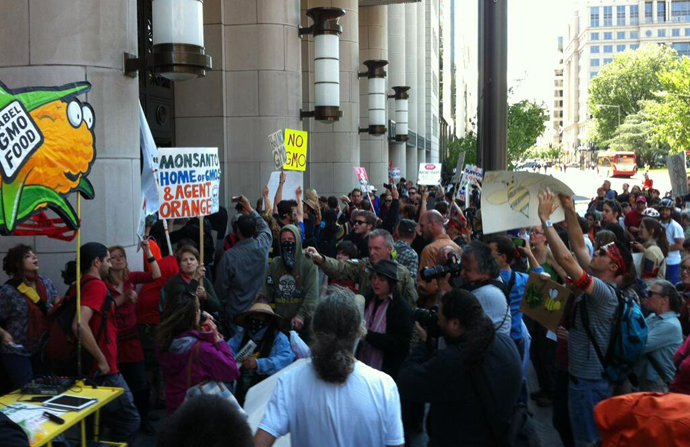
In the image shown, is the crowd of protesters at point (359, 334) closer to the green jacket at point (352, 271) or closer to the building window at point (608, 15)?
the green jacket at point (352, 271)

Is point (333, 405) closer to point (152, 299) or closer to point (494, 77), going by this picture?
point (152, 299)

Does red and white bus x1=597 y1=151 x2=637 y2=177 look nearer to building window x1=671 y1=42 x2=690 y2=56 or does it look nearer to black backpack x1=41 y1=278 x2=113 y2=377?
black backpack x1=41 y1=278 x2=113 y2=377

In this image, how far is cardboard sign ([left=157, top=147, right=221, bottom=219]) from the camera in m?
7.52

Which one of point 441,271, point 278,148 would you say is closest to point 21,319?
point 441,271

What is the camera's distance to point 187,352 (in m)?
4.61

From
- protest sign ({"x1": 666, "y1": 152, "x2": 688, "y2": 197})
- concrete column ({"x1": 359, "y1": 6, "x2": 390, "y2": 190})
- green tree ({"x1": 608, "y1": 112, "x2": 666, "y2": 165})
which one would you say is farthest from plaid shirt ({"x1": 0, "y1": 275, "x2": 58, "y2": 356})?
green tree ({"x1": 608, "y1": 112, "x2": 666, "y2": 165})

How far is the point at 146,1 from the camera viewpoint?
11906 mm

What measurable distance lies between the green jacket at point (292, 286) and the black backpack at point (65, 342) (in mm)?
1606

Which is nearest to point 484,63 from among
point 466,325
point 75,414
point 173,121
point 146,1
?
point 466,325

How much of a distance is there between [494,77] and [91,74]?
13.1ft

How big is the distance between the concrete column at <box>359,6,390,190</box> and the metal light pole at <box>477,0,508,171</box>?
A: 1826cm

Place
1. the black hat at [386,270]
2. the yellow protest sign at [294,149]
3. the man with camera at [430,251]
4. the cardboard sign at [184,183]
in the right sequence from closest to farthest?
the black hat at [386,270] < the man with camera at [430,251] < the cardboard sign at [184,183] < the yellow protest sign at [294,149]

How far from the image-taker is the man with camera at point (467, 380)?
378 centimetres

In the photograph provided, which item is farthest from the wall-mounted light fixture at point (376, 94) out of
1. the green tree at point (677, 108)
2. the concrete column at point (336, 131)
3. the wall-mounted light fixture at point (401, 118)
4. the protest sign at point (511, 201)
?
the green tree at point (677, 108)
